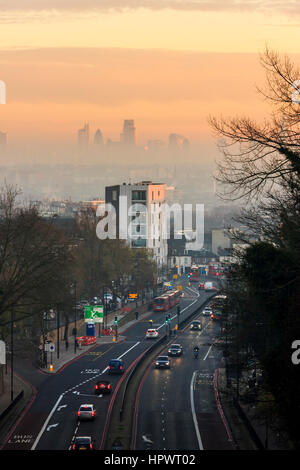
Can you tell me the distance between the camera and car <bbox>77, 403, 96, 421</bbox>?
173ft

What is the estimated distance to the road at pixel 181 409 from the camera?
47469 millimetres

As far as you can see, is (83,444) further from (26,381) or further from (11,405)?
(26,381)

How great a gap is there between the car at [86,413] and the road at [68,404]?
0.43 metres

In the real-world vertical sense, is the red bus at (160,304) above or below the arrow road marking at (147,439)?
above

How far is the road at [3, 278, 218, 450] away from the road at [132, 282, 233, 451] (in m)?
2.68

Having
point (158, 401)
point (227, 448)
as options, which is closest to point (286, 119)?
point (227, 448)

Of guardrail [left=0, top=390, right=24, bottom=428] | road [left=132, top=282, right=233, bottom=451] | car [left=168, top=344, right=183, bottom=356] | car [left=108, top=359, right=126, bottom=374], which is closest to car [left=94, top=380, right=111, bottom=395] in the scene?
road [left=132, top=282, right=233, bottom=451]

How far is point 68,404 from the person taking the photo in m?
58.7

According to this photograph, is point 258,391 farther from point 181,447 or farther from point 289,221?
point 289,221

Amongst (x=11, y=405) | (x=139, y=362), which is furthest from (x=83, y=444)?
(x=139, y=362)

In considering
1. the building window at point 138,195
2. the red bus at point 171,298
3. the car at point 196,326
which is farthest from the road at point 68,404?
the building window at point 138,195

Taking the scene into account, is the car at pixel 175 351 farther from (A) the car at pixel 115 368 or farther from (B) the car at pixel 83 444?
(B) the car at pixel 83 444

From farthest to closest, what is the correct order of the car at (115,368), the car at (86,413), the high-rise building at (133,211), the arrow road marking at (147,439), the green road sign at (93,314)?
the high-rise building at (133,211)
the green road sign at (93,314)
the car at (115,368)
the car at (86,413)
the arrow road marking at (147,439)

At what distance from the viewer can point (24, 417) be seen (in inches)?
2137
